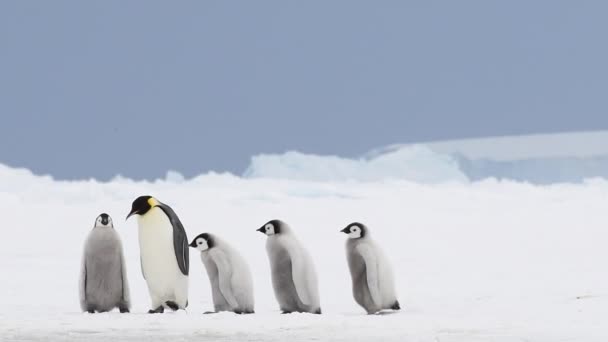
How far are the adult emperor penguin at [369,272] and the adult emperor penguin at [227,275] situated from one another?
795mm

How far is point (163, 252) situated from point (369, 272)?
1.41 meters

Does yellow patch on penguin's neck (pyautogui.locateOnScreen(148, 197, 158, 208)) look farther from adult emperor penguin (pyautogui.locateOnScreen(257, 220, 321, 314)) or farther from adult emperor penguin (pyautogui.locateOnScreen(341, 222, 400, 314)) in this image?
adult emperor penguin (pyautogui.locateOnScreen(341, 222, 400, 314))

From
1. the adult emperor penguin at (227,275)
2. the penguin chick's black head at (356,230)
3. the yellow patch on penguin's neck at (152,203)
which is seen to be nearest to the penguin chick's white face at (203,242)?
the adult emperor penguin at (227,275)

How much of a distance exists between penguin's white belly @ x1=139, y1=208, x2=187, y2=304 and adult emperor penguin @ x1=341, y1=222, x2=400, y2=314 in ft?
3.98

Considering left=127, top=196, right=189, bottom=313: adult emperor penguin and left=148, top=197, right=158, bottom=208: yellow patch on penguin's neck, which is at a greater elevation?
left=148, top=197, right=158, bottom=208: yellow patch on penguin's neck

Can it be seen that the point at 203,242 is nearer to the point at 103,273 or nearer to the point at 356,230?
the point at 103,273

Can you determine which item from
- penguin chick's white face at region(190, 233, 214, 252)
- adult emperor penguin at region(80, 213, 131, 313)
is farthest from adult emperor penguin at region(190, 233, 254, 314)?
adult emperor penguin at region(80, 213, 131, 313)

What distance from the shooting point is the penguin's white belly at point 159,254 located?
Result: 727 centimetres

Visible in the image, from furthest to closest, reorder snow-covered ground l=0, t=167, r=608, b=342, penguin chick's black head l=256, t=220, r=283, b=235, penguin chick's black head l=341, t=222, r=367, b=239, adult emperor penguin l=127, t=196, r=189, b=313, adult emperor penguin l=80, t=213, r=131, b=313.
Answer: penguin chick's black head l=341, t=222, r=367, b=239 → penguin chick's black head l=256, t=220, r=283, b=235 → adult emperor penguin l=127, t=196, r=189, b=313 → adult emperor penguin l=80, t=213, r=131, b=313 → snow-covered ground l=0, t=167, r=608, b=342

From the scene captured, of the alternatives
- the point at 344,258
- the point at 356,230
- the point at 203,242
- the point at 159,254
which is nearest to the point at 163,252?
the point at 159,254

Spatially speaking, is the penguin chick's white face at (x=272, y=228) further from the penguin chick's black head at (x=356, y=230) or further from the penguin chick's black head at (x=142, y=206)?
the penguin chick's black head at (x=142, y=206)

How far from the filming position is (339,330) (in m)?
6.34

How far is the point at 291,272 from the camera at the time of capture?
24.6ft

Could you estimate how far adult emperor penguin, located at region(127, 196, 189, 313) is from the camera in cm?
726
